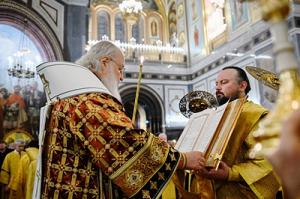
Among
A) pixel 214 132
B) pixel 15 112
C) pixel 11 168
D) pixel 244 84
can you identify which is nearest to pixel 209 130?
pixel 214 132

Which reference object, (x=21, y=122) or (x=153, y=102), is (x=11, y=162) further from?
(x=153, y=102)

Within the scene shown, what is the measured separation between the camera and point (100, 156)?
1804 mm

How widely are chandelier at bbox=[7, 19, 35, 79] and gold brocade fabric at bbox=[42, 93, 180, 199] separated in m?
7.31

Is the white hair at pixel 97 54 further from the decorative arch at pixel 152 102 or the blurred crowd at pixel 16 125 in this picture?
the decorative arch at pixel 152 102

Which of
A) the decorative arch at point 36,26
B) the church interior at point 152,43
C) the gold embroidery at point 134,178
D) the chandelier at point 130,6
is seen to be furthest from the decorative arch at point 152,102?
the gold embroidery at point 134,178

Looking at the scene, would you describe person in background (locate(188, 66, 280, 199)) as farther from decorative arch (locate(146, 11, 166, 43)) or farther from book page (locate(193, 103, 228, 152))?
decorative arch (locate(146, 11, 166, 43))

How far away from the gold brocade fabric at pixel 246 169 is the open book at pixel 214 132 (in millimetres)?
233

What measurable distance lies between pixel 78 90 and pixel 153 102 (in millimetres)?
12200

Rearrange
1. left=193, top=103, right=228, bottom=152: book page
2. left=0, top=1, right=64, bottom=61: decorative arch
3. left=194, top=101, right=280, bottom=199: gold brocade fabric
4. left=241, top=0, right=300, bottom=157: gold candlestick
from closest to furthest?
left=241, top=0, right=300, bottom=157: gold candlestick < left=193, top=103, right=228, bottom=152: book page < left=194, top=101, right=280, bottom=199: gold brocade fabric < left=0, top=1, right=64, bottom=61: decorative arch

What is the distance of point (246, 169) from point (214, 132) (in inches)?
14.4

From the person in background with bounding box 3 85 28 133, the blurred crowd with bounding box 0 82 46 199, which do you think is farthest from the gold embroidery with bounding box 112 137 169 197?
the person in background with bounding box 3 85 28 133

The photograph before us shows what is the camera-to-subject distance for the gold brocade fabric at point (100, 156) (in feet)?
5.91

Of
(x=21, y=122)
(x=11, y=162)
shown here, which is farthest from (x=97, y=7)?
(x=11, y=162)

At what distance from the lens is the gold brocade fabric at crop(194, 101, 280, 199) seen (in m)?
2.03
